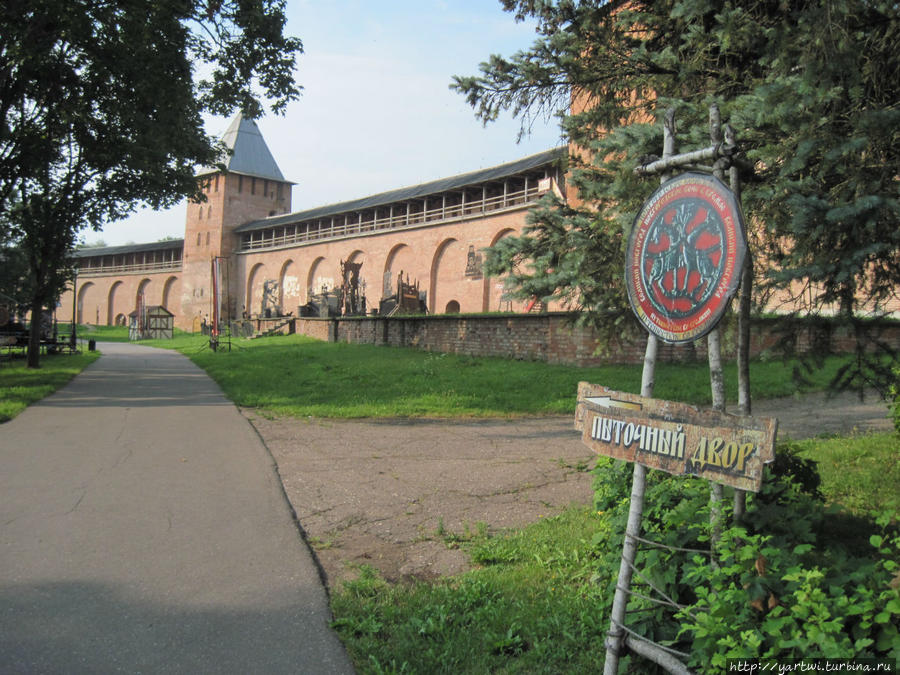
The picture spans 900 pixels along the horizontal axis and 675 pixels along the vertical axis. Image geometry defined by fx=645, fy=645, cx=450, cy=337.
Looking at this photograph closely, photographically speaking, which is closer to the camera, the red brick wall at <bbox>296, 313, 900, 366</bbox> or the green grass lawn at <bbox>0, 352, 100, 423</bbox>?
the green grass lawn at <bbox>0, 352, 100, 423</bbox>

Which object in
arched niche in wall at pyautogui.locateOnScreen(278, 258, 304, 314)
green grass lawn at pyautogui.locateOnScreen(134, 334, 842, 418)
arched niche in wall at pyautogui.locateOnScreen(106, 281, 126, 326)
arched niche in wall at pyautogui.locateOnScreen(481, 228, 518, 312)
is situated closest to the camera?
green grass lawn at pyautogui.locateOnScreen(134, 334, 842, 418)

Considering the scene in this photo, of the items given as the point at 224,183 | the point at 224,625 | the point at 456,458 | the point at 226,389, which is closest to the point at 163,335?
the point at 224,183

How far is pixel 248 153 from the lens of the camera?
171ft

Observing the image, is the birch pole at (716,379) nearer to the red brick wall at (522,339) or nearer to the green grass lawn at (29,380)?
the red brick wall at (522,339)

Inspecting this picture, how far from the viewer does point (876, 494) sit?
421 centimetres

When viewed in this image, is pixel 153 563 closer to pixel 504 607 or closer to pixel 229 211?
pixel 504 607

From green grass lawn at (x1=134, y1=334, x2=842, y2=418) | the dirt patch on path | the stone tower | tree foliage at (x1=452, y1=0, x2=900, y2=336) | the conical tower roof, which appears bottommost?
the dirt patch on path

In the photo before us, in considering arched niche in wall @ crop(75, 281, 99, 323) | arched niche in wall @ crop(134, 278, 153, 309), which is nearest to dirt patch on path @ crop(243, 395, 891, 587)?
arched niche in wall @ crop(134, 278, 153, 309)

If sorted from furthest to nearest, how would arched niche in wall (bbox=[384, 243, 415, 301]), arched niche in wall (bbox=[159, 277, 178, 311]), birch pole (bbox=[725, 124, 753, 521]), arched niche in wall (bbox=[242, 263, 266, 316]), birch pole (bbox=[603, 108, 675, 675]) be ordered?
1. arched niche in wall (bbox=[159, 277, 178, 311])
2. arched niche in wall (bbox=[242, 263, 266, 316])
3. arched niche in wall (bbox=[384, 243, 415, 301])
4. birch pole (bbox=[725, 124, 753, 521])
5. birch pole (bbox=[603, 108, 675, 675])

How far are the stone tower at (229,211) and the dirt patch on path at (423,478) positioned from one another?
149ft

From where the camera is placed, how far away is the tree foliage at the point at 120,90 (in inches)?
421

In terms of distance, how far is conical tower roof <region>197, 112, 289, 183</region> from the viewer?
51.6 meters

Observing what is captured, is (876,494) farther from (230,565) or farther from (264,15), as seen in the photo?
(264,15)

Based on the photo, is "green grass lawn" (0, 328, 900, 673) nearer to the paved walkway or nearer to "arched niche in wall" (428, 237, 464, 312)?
the paved walkway
